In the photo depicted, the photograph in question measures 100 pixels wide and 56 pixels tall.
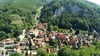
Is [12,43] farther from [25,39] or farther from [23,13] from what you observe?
[23,13]

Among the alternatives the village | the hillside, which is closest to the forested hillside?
the village

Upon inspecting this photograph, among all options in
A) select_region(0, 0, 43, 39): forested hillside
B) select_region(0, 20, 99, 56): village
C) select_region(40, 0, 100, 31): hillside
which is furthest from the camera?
select_region(40, 0, 100, 31): hillside

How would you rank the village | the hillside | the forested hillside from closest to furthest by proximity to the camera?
the village
the forested hillside
the hillside

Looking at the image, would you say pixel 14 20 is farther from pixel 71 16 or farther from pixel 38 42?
pixel 38 42

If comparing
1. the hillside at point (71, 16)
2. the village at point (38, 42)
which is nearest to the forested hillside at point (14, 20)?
the village at point (38, 42)

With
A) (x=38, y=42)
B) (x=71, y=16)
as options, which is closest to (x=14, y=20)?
(x=71, y=16)

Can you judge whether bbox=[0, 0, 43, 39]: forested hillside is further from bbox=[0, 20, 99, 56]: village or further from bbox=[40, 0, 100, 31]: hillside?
bbox=[40, 0, 100, 31]: hillside

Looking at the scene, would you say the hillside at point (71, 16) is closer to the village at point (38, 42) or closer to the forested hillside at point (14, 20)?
the forested hillside at point (14, 20)
